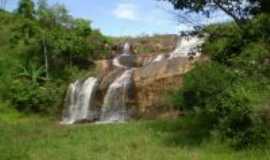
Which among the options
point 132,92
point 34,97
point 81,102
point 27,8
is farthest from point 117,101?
point 27,8

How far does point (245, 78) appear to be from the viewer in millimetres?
13758

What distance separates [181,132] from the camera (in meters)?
16.0

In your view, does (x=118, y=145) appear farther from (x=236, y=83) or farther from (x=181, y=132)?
(x=236, y=83)

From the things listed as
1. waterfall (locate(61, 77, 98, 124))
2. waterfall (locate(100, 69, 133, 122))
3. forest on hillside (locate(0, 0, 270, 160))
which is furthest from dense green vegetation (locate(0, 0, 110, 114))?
waterfall (locate(100, 69, 133, 122))

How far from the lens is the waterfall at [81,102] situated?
24.4m

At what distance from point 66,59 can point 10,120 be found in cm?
601

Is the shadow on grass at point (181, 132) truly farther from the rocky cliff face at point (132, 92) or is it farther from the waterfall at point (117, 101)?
the waterfall at point (117, 101)

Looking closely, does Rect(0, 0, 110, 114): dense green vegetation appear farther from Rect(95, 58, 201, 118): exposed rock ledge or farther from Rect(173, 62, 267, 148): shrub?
Rect(173, 62, 267, 148): shrub

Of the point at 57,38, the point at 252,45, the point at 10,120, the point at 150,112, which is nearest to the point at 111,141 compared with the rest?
the point at 252,45

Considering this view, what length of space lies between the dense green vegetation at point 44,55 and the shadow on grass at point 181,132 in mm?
9269

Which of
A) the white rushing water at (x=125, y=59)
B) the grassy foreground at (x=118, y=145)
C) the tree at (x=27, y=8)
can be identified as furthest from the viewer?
the tree at (x=27, y=8)

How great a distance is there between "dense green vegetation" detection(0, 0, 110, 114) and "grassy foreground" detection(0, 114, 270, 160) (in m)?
7.00

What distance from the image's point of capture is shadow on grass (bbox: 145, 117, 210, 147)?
14.1 metres

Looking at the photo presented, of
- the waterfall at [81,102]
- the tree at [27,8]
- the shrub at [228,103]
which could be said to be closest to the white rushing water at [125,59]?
the waterfall at [81,102]
